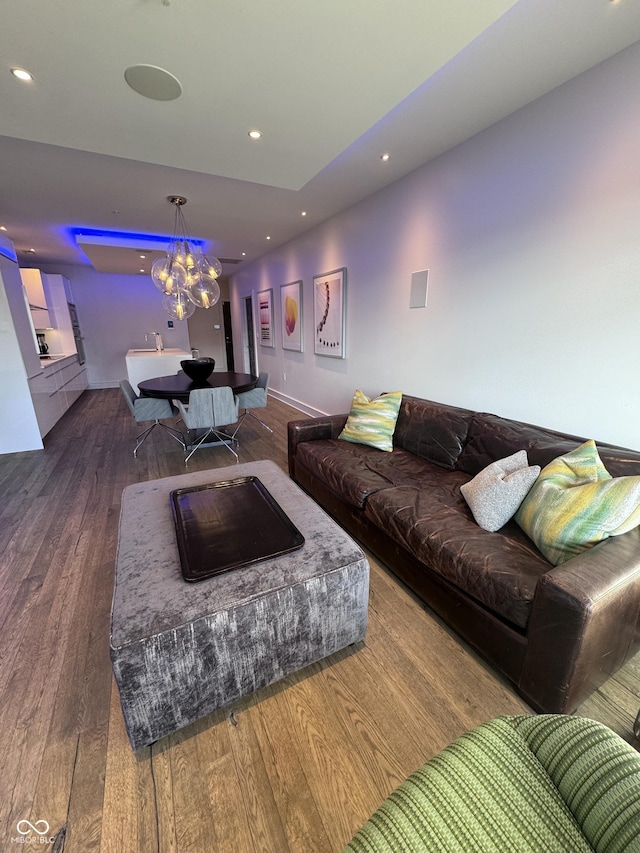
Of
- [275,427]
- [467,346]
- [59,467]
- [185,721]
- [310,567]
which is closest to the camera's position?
[185,721]

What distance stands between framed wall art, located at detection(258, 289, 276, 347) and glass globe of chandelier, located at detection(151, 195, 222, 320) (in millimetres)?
2187

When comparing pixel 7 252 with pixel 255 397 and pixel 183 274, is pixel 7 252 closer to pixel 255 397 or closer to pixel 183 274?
pixel 183 274

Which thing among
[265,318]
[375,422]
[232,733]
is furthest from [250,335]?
[232,733]

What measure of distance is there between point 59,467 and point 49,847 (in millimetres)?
3241

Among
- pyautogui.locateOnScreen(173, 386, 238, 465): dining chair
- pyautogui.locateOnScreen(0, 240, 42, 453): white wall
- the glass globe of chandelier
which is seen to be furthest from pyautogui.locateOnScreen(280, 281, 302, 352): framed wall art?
pyautogui.locateOnScreen(0, 240, 42, 453): white wall

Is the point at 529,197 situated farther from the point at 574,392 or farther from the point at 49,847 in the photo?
the point at 49,847

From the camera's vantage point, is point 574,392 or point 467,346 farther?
point 467,346

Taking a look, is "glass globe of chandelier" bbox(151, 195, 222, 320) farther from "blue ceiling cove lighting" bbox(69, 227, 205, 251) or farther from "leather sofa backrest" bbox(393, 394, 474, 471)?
"leather sofa backrest" bbox(393, 394, 474, 471)

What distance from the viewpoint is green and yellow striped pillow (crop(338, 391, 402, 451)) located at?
108 inches

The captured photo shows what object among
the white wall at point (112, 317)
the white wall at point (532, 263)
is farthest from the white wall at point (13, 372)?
the white wall at point (532, 263)

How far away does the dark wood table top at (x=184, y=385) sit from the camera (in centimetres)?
360

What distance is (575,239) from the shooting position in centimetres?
194

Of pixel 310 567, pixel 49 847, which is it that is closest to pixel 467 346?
pixel 310 567

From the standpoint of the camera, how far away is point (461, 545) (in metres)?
1.53
